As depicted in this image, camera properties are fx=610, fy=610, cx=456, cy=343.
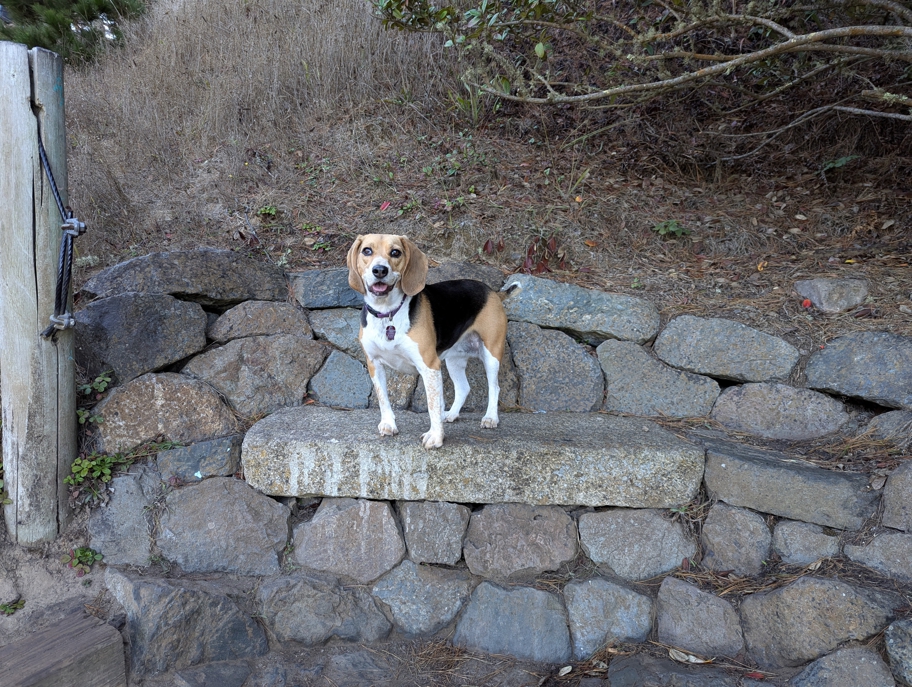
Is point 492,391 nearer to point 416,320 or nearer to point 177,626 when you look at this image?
point 416,320

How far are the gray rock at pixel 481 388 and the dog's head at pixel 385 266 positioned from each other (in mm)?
1274

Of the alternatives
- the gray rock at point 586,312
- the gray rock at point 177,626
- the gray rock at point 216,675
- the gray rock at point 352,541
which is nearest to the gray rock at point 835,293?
the gray rock at point 586,312

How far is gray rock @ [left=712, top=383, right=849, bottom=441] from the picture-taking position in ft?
13.8

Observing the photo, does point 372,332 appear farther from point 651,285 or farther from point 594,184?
point 594,184

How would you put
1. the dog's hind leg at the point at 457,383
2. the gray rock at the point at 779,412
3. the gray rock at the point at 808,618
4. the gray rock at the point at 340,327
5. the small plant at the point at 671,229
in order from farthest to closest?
the small plant at the point at 671,229 → the gray rock at the point at 340,327 → the dog's hind leg at the point at 457,383 → the gray rock at the point at 779,412 → the gray rock at the point at 808,618

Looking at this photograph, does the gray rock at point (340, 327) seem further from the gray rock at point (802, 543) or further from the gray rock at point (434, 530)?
the gray rock at point (802, 543)

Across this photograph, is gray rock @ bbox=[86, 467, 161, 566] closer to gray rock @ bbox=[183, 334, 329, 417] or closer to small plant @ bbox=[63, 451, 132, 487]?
small plant @ bbox=[63, 451, 132, 487]

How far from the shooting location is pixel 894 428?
389 centimetres

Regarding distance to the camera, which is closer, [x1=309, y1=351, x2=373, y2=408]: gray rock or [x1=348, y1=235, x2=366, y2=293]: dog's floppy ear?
[x1=348, y1=235, x2=366, y2=293]: dog's floppy ear

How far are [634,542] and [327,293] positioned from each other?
2897mm

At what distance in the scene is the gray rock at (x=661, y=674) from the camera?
129 inches

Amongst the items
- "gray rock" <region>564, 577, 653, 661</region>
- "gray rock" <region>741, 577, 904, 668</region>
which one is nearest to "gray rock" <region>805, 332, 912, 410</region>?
"gray rock" <region>741, 577, 904, 668</region>

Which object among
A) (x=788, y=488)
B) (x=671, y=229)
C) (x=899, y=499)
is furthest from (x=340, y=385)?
(x=899, y=499)

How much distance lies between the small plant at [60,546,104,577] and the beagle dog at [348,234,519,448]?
6.19ft
